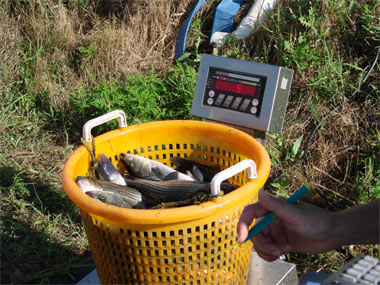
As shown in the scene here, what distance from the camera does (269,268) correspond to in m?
2.18

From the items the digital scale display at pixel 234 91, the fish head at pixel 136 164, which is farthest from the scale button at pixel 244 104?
the fish head at pixel 136 164

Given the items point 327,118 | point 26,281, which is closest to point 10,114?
point 26,281

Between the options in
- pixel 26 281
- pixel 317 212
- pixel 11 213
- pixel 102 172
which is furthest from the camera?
pixel 11 213

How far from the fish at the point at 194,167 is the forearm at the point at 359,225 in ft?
3.11

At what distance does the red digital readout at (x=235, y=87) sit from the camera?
2073 millimetres

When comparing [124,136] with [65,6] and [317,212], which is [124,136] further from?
[65,6]

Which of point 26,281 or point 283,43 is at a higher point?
point 283,43

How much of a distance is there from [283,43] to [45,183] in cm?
221

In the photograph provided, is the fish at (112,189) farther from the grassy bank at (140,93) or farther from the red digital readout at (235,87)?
the grassy bank at (140,93)

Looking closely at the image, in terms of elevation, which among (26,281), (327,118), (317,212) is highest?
(317,212)

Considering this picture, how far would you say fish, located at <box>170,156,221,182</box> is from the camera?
86.4 inches

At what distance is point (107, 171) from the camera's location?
80.0 inches

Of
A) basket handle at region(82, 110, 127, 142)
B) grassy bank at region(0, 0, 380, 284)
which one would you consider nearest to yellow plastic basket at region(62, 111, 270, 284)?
basket handle at region(82, 110, 127, 142)

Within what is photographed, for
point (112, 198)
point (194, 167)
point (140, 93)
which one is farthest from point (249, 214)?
point (140, 93)
